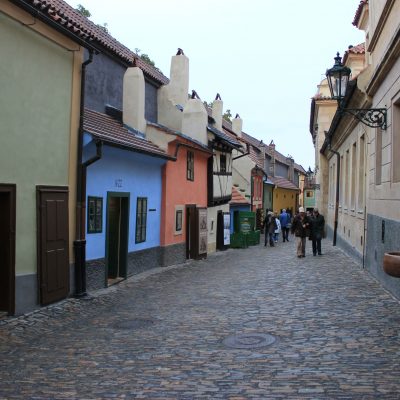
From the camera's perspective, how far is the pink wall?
53.2 feet

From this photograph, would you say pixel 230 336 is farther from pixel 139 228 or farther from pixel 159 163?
pixel 159 163

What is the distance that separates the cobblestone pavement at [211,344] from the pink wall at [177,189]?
4.66 meters

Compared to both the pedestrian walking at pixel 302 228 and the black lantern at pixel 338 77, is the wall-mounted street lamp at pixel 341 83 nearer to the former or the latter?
the black lantern at pixel 338 77

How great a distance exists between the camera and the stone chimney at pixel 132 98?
15398mm

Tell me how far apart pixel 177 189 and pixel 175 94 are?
4724 mm

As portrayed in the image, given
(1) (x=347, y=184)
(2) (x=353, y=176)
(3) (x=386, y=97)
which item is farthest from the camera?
(1) (x=347, y=184)

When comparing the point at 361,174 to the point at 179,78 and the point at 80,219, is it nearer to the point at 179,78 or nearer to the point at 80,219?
the point at 179,78

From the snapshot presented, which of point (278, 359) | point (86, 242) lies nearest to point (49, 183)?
point (86, 242)

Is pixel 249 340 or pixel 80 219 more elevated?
pixel 80 219

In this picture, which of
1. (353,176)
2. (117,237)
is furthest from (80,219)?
(353,176)

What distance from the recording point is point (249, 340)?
7.03m

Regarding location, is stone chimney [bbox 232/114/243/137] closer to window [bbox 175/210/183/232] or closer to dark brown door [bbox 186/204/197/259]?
dark brown door [bbox 186/204/197/259]

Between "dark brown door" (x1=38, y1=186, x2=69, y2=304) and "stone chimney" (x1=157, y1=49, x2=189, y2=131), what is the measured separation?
1028 cm

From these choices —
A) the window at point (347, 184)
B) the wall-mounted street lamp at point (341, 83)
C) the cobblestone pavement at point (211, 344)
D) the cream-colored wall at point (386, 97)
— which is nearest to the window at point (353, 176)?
the window at point (347, 184)
